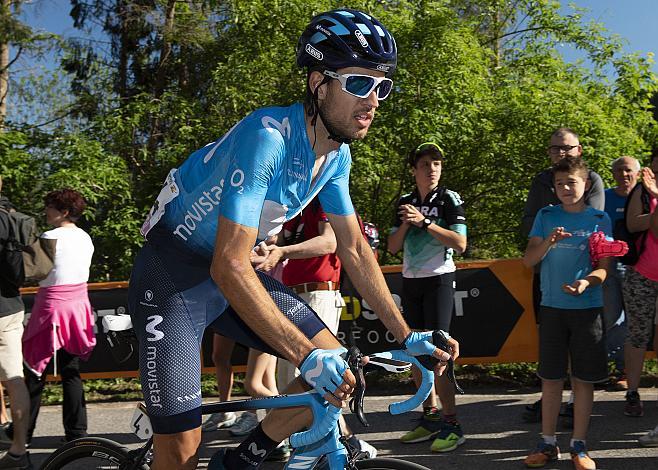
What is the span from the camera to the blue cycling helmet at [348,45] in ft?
8.73

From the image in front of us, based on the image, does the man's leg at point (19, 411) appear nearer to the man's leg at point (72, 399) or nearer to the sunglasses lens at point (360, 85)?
the man's leg at point (72, 399)

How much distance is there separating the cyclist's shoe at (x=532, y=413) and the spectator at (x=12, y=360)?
372cm

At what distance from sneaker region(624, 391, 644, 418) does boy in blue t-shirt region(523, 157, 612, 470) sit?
131 cm

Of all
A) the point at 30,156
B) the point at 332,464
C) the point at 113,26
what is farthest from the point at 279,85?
the point at 332,464

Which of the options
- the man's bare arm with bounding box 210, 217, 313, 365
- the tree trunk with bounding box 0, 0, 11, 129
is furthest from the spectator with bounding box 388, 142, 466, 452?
the tree trunk with bounding box 0, 0, 11, 129

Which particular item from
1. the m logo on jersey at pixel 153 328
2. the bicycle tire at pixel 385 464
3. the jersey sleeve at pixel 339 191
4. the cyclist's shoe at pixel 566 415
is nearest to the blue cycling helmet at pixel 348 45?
the jersey sleeve at pixel 339 191

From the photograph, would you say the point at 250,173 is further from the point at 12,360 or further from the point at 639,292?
the point at 639,292

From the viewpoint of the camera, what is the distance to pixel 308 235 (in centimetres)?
511

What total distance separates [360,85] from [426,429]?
3.56 m

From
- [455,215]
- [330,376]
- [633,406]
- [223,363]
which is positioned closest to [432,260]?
[455,215]

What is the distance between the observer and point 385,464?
2.57 meters

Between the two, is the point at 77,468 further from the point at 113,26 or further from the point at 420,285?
the point at 113,26

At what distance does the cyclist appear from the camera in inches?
98.1

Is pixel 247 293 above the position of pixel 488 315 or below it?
above
